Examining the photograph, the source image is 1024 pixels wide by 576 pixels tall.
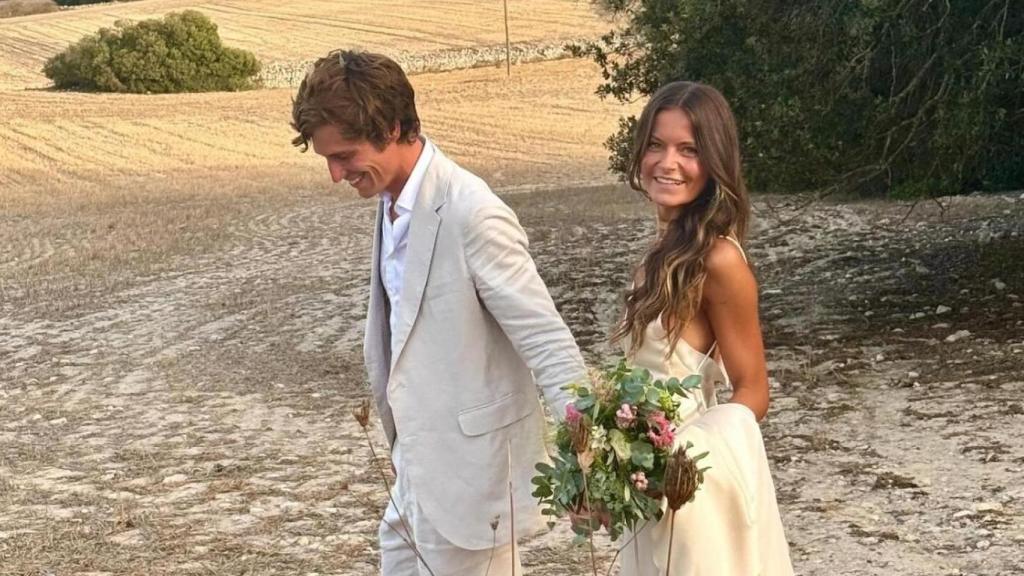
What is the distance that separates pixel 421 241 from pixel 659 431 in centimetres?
94

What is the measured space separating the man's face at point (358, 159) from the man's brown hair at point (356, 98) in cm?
2

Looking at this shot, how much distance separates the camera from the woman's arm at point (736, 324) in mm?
3057

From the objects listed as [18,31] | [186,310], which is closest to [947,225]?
[186,310]

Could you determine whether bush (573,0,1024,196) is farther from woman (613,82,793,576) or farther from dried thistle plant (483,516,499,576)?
dried thistle plant (483,516,499,576)

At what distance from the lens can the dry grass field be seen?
6.01 meters

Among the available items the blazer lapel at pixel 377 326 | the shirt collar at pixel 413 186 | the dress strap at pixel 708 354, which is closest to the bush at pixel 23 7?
the blazer lapel at pixel 377 326

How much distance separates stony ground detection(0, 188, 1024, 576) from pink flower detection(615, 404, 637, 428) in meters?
3.11

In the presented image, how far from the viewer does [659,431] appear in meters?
2.57

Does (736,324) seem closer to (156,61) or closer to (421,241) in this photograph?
(421,241)

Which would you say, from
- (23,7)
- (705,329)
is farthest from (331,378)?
(23,7)

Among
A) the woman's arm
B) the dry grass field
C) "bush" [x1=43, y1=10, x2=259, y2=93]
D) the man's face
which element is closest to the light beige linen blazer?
the man's face

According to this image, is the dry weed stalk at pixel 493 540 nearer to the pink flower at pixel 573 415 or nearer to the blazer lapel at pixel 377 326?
the blazer lapel at pixel 377 326

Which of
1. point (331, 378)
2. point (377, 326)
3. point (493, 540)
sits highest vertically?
point (377, 326)

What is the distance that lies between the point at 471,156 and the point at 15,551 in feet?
79.2
